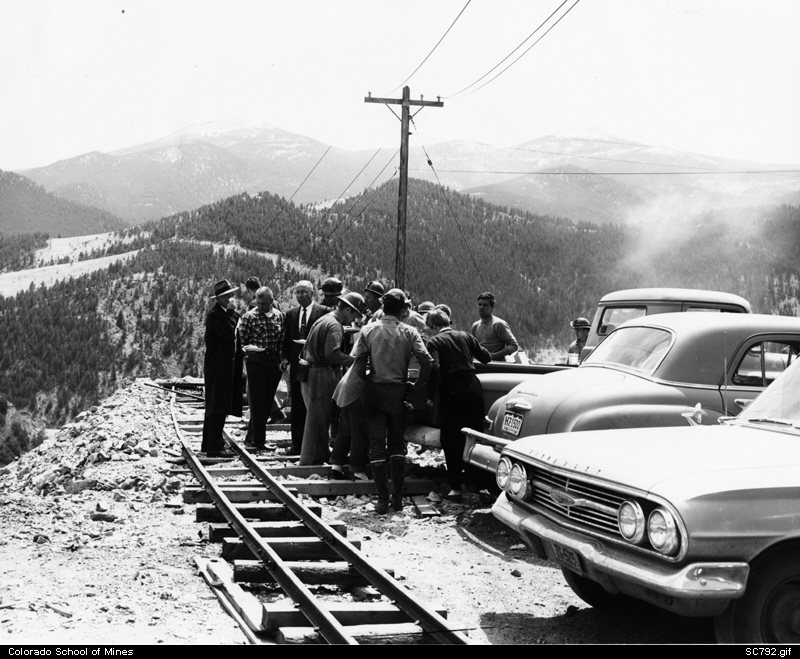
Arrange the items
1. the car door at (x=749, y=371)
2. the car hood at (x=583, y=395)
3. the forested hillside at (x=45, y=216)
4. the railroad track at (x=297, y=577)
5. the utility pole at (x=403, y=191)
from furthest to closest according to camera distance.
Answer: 1. the forested hillside at (x=45, y=216)
2. the utility pole at (x=403, y=191)
3. the car hood at (x=583, y=395)
4. the car door at (x=749, y=371)
5. the railroad track at (x=297, y=577)

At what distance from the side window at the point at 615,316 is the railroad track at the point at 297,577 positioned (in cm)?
541

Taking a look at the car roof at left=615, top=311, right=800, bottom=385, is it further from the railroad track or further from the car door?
the railroad track

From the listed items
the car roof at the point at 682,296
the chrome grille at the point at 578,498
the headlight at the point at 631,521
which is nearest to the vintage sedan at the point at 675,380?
the chrome grille at the point at 578,498

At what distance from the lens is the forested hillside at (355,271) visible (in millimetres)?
40312

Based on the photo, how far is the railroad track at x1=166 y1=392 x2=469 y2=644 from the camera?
505 cm

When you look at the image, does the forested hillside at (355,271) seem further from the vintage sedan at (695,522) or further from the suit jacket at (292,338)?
the vintage sedan at (695,522)

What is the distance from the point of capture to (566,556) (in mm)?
4941

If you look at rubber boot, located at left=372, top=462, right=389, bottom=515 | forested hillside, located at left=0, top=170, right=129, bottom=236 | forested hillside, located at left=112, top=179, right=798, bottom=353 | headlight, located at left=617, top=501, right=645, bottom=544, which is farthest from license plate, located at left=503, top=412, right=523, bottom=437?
forested hillside, located at left=0, top=170, right=129, bottom=236

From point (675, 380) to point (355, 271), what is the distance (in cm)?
4888

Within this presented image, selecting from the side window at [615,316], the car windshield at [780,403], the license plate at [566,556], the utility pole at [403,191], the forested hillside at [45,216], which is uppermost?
the forested hillside at [45,216]

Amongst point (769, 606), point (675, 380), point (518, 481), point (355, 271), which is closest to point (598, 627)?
point (518, 481)

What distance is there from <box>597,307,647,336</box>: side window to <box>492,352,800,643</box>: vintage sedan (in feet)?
25.7

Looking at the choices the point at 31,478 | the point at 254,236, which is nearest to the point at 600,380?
the point at 31,478

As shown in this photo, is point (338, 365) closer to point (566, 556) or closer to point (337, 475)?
point (337, 475)
